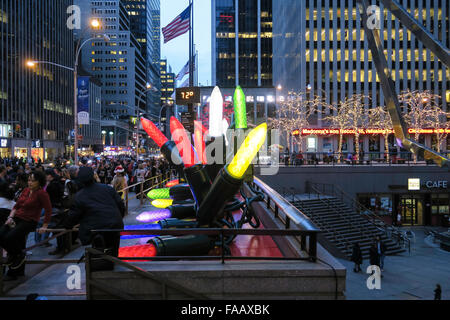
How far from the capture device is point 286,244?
18.1ft

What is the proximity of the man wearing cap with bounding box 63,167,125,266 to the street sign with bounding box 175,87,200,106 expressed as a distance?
10417 millimetres

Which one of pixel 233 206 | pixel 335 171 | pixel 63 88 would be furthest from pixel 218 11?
pixel 233 206

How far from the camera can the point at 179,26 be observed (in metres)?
17.7

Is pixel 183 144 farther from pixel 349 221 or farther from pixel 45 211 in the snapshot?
pixel 349 221

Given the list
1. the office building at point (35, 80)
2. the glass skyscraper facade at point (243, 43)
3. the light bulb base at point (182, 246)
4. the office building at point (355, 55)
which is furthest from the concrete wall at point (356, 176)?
the glass skyscraper facade at point (243, 43)

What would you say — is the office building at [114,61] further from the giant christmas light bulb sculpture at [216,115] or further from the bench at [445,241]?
the giant christmas light bulb sculpture at [216,115]

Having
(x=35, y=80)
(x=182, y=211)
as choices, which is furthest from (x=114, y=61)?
(x=182, y=211)

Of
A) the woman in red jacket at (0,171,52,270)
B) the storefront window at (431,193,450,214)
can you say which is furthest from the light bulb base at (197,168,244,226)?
the storefront window at (431,193,450,214)

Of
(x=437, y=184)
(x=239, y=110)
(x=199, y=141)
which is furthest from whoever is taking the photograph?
(x=437, y=184)

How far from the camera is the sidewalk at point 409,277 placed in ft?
41.1

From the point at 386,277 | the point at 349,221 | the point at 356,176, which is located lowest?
the point at 386,277

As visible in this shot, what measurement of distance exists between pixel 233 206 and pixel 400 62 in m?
64.4

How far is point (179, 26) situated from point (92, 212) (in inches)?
622
